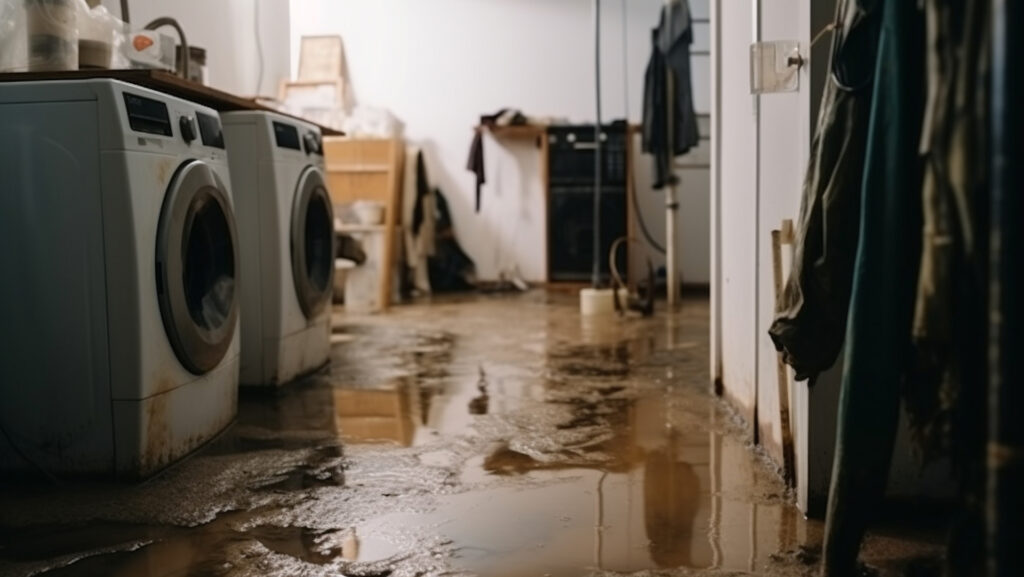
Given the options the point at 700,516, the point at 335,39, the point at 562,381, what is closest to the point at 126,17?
the point at 562,381

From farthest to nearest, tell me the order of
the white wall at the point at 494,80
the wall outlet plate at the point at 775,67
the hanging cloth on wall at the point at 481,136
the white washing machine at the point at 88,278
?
the white wall at the point at 494,80, the hanging cloth on wall at the point at 481,136, the white washing machine at the point at 88,278, the wall outlet plate at the point at 775,67

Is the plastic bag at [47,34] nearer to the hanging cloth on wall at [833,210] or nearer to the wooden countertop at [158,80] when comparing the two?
the wooden countertop at [158,80]

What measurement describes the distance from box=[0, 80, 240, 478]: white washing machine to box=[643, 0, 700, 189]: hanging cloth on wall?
3.41 meters

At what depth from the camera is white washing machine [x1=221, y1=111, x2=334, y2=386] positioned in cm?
270

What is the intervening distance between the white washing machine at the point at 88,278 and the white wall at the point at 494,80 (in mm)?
4645

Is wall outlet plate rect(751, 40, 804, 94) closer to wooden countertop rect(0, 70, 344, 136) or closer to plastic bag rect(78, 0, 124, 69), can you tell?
wooden countertop rect(0, 70, 344, 136)

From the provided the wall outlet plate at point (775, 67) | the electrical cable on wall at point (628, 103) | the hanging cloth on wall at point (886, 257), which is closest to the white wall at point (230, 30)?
the wall outlet plate at point (775, 67)

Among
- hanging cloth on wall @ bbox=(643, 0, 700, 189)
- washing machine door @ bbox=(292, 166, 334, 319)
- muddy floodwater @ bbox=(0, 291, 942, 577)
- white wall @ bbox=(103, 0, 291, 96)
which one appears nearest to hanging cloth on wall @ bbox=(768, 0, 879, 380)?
muddy floodwater @ bbox=(0, 291, 942, 577)

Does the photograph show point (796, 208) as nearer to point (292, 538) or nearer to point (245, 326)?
point (292, 538)

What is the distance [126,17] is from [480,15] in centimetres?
382

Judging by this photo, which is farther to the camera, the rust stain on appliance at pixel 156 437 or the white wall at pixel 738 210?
the white wall at pixel 738 210

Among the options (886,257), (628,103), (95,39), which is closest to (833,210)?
(886,257)

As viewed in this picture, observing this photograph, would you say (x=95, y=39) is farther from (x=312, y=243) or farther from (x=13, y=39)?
(x=312, y=243)

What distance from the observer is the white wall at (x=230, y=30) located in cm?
341
